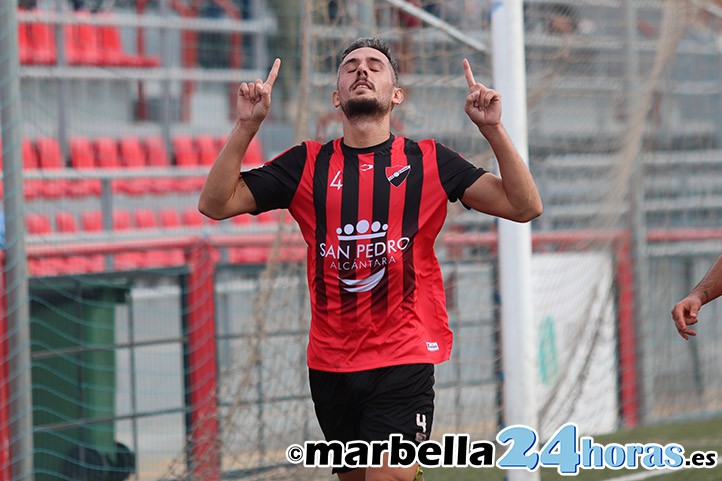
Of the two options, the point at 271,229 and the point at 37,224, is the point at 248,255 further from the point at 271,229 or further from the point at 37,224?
the point at 37,224

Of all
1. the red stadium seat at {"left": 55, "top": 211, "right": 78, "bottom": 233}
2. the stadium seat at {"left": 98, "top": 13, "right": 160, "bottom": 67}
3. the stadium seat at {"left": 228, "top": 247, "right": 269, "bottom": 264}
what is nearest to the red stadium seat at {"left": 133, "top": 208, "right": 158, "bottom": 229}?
the red stadium seat at {"left": 55, "top": 211, "right": 78, "bottom": 233}

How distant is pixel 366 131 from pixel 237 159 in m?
0.49

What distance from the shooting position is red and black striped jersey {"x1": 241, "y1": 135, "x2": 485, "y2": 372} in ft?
12.5

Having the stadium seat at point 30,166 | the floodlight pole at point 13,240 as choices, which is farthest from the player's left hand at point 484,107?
the stadium seat at point 30,166

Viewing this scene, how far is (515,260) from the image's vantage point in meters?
5.46

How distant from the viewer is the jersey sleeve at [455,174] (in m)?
3.84

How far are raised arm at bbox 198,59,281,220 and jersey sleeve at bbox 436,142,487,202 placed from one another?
67 cm

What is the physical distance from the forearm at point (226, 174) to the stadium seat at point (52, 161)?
5.81 meters

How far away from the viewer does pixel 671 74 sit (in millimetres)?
9102

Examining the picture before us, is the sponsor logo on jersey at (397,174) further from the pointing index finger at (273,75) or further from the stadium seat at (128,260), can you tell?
the stadium seat at (128,260)

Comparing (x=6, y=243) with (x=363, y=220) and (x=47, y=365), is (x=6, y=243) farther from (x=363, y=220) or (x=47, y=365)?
(x=363, y=220)

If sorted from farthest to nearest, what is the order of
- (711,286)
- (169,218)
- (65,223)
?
(169,218) → (65,223) → (711,286)

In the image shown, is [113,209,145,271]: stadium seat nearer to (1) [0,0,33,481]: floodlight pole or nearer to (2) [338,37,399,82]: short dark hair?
(1) [0,0,33,481]: floodlight pole

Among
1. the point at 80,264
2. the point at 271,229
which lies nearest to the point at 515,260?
the point at 80,264
